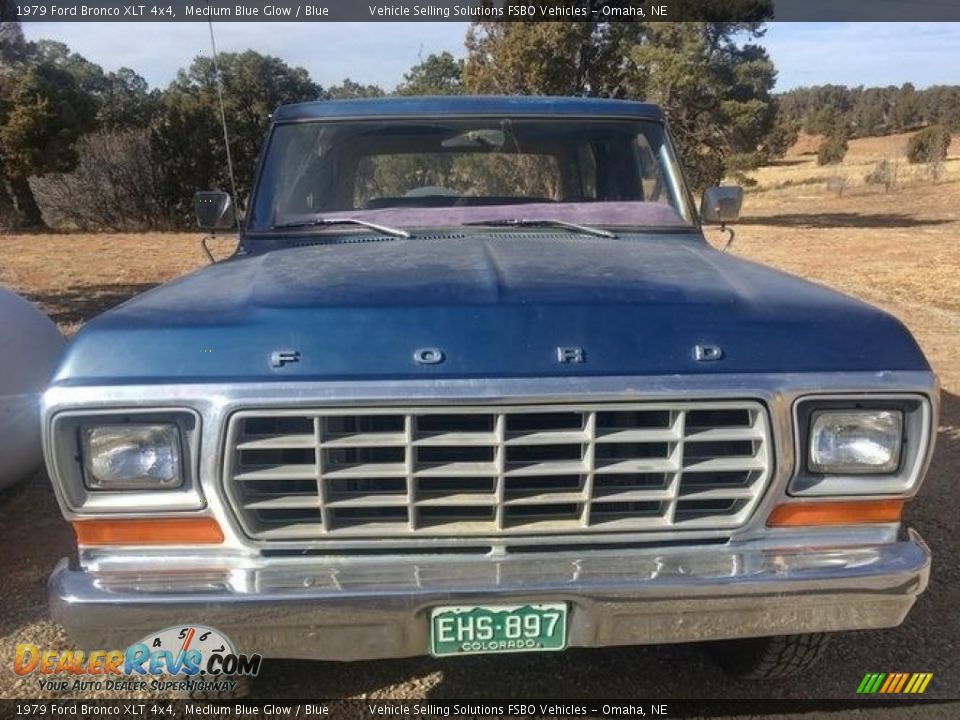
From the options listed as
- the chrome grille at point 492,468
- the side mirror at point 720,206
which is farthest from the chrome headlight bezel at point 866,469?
the side mirror at point 720,206

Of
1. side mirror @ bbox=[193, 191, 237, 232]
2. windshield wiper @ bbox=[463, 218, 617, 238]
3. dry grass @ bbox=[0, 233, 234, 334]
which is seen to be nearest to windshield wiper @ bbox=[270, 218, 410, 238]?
windshield wiper @ bbox=[463, 218, 617, 238]

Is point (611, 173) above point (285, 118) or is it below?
below

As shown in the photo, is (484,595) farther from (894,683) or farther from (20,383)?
(20,383)

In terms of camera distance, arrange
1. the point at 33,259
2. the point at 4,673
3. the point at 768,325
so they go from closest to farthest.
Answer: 1. the point at 768,325
2. the point at 4,673
3. the point at 33,259

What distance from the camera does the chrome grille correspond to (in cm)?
219

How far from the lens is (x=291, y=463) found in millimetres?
2232

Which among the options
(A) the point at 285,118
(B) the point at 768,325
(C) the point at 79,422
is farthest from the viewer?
(A) the point at 285,118

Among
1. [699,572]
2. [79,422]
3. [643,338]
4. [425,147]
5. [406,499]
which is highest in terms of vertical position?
[425,147]

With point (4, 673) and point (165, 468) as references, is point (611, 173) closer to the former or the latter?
point (165, 468)

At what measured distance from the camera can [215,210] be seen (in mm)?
3994

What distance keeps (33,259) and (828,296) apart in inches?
566

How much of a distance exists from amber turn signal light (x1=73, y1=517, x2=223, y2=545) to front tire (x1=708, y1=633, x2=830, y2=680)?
172cm

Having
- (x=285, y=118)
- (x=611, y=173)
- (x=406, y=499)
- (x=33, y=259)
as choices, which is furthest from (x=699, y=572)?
(x=33, y=259)

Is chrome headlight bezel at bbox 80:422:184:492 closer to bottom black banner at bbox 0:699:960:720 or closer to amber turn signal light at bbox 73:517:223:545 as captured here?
amber turn signal light at bbox 73:517:223:545
